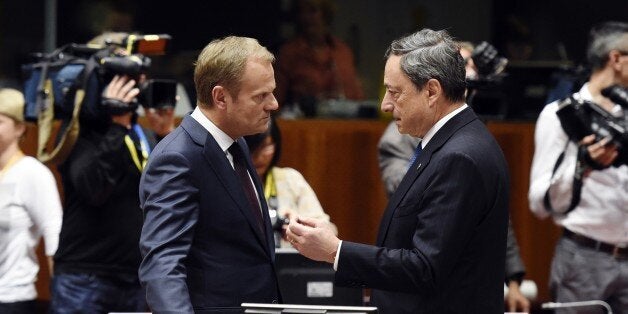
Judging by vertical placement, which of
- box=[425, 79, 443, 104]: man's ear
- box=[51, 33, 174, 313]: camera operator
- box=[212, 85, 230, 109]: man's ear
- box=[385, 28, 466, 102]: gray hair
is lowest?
box=[51, 33, 174, 313]: camera operator

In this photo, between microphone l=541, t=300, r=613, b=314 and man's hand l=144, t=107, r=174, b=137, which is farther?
man's hand l=144, t=107, r=174, b=137

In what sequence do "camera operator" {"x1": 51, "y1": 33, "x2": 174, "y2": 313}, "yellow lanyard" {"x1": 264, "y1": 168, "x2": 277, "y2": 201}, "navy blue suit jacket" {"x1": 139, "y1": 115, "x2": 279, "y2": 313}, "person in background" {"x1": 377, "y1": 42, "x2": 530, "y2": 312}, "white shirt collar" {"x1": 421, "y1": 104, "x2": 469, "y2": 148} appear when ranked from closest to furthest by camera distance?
"navy blue suit jacket" {"x1": 139, "y1": 115, "x2": 279, "y2": 313}
"white shirt collar" {"x1": 421, "y1": 104, "x2": 469, "y2": 148}
"camera operator" {"x1": 51, "y1": 33, "x2": 174, "y2": 313}
"yellow lanyard" {"x1": 264, "y1": 168, "x2": 277, "y2": 201}
"person in background" {"x1": 377, "y1": 42, "x2": 530, "y2": 312}

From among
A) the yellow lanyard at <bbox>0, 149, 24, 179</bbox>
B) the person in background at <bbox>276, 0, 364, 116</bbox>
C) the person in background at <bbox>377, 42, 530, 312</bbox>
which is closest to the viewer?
the yellow lanyard at <bbox>0, 149, 24, 179</bbox>

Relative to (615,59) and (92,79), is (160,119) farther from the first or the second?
(615,59)

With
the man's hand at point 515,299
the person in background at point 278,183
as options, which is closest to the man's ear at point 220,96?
the person in background at point 278,183

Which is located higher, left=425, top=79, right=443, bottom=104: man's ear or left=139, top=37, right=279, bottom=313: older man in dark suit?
left=425, top=79, right=443, bottom=104: man's ear

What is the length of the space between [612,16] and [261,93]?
496 centimetres

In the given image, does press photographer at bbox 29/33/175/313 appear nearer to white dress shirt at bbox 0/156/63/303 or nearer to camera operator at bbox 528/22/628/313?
white dress shirt at bbox 0/156/63/303

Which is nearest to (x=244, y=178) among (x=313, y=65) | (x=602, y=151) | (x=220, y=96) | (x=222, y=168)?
(x=222, y=168)

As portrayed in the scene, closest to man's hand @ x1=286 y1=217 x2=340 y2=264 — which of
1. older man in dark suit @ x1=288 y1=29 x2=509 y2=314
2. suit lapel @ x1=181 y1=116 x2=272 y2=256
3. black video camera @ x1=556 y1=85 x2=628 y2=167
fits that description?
older man in dark suit @ x1=288 y1=29 x2=509 y2=314

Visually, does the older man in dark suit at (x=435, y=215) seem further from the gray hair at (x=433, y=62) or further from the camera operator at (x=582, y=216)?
the camera operator at (x=582, y=216)

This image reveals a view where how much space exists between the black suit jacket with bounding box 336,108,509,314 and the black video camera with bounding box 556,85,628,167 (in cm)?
181

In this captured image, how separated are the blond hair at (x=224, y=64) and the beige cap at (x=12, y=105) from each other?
2.13 meters

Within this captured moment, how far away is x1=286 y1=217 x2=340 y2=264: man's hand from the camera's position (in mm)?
4145
